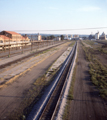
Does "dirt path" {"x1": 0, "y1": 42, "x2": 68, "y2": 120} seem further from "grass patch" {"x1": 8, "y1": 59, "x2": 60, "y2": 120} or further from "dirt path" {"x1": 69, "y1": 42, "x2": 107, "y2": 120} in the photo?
"dirt path" {"x1": 69, "y1": 42, "x2": 107, "y2": 120}

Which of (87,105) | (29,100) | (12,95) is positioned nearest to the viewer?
(87,105)

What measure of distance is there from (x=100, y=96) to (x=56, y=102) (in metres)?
3.37

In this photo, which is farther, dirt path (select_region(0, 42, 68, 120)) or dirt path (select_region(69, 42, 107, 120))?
dirt path (select_region(0, 42, 68, 120))

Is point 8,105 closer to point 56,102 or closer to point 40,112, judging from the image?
point 40,112

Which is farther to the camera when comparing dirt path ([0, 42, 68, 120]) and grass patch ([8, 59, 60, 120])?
dirt path ([0, 42, 68, 120])

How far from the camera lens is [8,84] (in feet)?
37.1

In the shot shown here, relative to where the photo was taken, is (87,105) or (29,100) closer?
(87,105)

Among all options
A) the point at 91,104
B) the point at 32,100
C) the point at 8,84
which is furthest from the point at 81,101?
the point at 8,84

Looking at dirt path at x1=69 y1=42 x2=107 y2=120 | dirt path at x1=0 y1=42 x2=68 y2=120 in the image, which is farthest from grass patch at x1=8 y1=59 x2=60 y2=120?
dirt path at x1=69 y1=42 x2=107 y2=120

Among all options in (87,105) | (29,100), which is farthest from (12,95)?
(87,105)

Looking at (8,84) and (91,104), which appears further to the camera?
(8,84)

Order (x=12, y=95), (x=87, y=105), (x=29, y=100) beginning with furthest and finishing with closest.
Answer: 1. (x=12, y=95)
2. (x=29, y=100)
3. (x=87, y=105)

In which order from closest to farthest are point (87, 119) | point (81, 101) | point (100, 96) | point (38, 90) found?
point (87, 119) → point (81, 101) → point (100, 96) → point (38, 90)

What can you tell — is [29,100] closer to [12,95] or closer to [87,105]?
[12,95]
